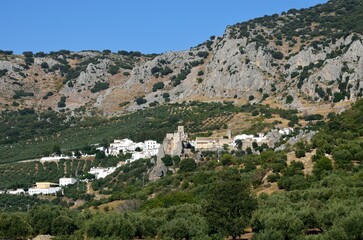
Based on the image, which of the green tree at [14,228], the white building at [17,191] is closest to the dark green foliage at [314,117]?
the white building at [17,191]

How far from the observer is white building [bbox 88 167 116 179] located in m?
100

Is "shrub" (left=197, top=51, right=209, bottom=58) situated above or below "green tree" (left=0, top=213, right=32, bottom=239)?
above

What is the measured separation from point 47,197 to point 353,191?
Result: 48680 millimetres

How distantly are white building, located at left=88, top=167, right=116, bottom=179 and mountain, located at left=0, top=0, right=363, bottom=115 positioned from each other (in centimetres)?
3191

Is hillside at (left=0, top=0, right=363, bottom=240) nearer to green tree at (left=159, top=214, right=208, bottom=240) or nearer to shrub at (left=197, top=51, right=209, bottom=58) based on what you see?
green tree at (left=159, top=214, right=208, bottom=240)

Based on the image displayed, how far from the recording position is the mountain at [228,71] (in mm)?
116481

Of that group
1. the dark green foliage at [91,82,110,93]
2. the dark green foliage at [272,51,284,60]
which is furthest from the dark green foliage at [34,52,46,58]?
the dark green foliage at [272,51,284,60]

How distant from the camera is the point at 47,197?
300 feet

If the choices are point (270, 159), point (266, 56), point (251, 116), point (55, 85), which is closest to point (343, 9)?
point (266, 56)

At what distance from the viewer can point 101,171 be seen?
102 m

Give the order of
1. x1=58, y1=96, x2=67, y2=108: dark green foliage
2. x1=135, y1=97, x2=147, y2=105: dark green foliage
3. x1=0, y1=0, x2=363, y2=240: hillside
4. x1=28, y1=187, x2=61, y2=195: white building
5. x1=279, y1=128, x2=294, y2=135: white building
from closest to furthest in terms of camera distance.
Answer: x1=0, y1=0, x2=363, y2=240: hillside → x1=28, y1=187, x2=61, y2=195: white building → x1=279, y1=128, x2=294, y2=135: white building → x1=135, y1=97, x2=147, y2=105: dark green foliage → x1=58, y1=96, x2=67, y2=108: dark green foliage

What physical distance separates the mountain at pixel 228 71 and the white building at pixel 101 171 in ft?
105

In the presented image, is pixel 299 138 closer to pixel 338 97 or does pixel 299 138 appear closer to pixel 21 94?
pixel 338 97

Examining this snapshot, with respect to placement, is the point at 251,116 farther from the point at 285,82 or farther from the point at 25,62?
the point at 25,62
